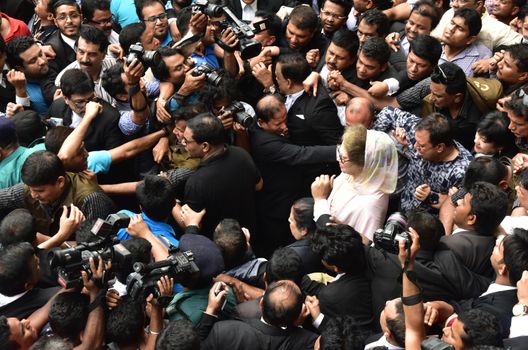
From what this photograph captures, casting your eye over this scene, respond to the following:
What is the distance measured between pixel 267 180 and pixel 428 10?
2032mm

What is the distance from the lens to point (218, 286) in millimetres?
4215

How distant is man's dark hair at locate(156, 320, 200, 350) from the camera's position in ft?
12.1

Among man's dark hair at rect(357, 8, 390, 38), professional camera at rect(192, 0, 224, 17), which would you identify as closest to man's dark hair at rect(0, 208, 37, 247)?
professional camera at rect(192, 0, 224, 17)

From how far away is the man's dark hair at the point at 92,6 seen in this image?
692cm

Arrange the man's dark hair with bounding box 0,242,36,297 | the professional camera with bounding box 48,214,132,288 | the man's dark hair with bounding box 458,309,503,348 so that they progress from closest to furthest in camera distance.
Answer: the man's dark hair with bounding box 458,309,503,348 → the professional camera with bounding box 48,214,132,288 → the man's dark hair with bounding box 0,242,36,297

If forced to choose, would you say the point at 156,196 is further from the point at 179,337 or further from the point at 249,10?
the point at 249,10

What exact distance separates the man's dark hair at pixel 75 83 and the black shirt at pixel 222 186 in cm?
106

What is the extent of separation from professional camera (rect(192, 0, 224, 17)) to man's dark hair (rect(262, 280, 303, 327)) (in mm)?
2597

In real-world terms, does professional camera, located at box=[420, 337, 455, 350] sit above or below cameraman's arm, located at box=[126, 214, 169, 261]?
above

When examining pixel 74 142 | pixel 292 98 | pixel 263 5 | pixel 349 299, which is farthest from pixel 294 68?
pixel 263 5

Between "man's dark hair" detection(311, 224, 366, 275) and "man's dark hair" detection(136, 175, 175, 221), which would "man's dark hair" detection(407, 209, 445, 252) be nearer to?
"man's dark hair" detection(311, 224, 366, 275)

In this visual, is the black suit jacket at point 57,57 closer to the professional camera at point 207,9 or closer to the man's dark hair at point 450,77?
the professional camera at point 207,9

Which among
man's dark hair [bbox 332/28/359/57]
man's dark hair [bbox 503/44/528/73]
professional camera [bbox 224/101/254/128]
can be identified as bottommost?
professional camera [bbox 224/101/254/128]

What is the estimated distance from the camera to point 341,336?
375cm
